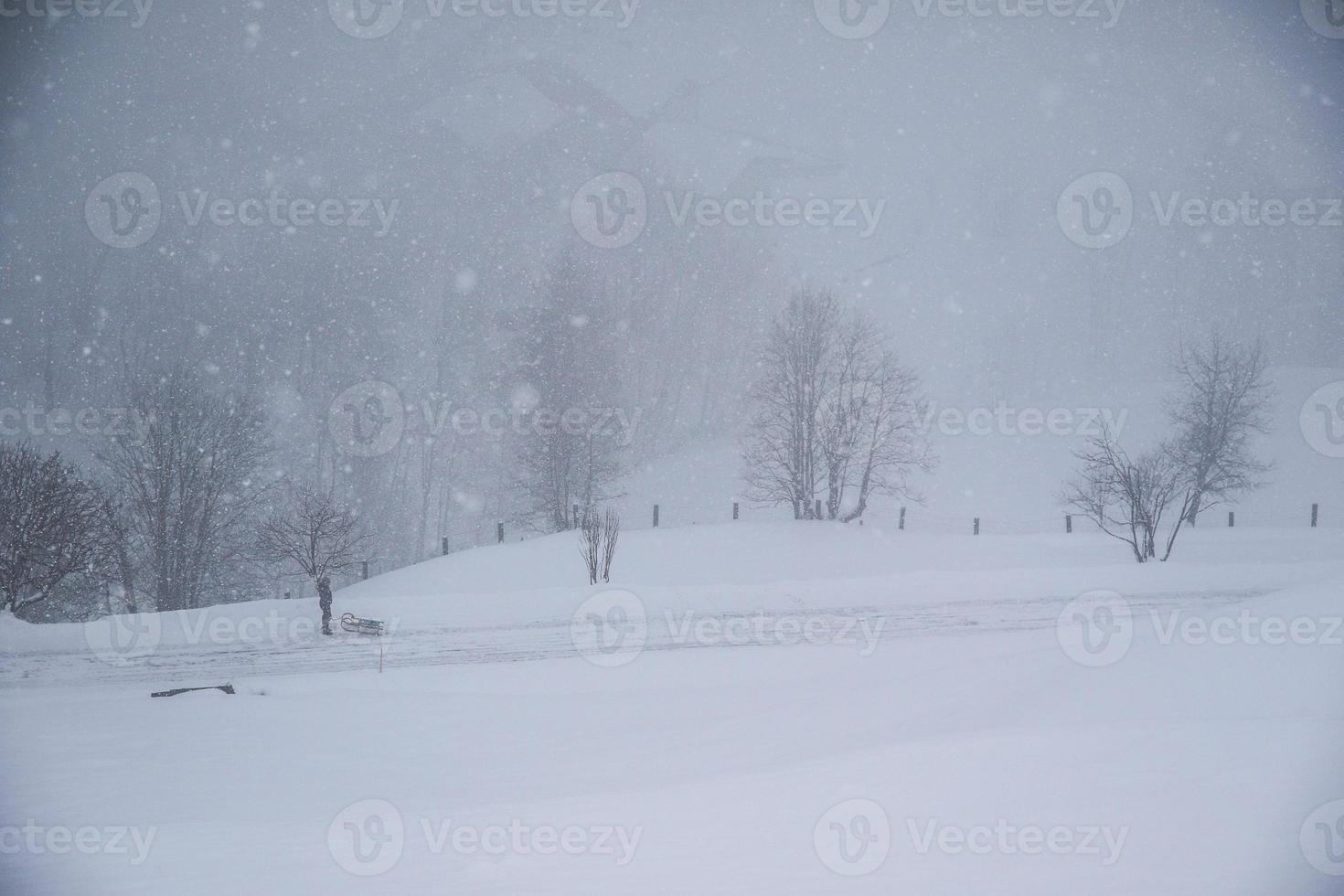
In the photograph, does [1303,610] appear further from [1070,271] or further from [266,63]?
[266,63]

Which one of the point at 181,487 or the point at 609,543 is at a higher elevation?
the point at 181,487

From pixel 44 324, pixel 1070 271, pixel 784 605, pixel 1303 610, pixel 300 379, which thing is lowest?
pixel 784 605

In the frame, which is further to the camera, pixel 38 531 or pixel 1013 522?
pixel 1013 522

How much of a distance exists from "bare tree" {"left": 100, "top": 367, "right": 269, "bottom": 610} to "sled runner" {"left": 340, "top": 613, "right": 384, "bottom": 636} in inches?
662

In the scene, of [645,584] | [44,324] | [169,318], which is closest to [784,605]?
[645,584]

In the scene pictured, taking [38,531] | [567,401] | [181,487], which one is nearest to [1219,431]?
[567,401]

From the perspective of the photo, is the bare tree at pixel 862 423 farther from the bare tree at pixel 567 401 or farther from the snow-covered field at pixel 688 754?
the snow-covered field at pixel 688 754

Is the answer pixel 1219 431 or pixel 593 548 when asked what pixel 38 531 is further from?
pixel 1219 431

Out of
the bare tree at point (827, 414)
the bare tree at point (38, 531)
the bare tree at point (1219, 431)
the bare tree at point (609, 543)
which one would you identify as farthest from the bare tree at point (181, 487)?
the bare tree at point (1219, 431)

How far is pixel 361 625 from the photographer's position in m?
12.1

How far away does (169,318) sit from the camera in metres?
48.5

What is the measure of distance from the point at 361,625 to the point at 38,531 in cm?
1079

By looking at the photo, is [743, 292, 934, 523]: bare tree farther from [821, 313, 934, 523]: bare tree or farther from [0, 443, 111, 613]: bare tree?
[0, 443, 111, 613]: bare tree

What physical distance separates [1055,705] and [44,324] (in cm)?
6902
